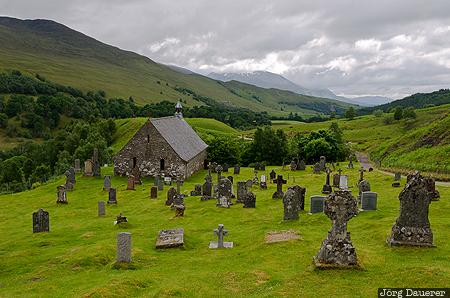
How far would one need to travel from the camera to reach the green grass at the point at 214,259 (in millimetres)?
12305

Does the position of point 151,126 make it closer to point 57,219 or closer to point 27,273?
point 57,219

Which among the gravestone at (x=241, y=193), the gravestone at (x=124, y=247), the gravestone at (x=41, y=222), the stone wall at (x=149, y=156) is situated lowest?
the gravestone at (x=41, y=222)

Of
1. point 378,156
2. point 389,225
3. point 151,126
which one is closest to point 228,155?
A: point 151,126

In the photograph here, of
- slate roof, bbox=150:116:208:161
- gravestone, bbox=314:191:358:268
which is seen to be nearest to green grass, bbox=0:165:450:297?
gravestone, bbox=314:191:358:268

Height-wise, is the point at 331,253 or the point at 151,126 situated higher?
the point at 151,126

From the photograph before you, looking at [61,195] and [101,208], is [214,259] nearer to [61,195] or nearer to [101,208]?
[101,208]

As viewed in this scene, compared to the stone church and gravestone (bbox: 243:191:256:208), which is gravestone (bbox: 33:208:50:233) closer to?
gravestone (bbox: 243:191:256:208)

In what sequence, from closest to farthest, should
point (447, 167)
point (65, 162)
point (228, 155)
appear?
1. point (447, 167)
2. point (228, 155)
3. point (65, 162)

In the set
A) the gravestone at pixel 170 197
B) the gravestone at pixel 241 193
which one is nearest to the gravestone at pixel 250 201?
the gravestone at pixel 241 193

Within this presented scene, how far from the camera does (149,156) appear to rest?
1928 inches

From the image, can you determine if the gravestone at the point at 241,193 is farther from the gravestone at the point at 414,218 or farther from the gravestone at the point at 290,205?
the gravestone at the point at 414,218

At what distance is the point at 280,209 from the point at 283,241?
8.72 meters

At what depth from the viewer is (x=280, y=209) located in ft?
84.4

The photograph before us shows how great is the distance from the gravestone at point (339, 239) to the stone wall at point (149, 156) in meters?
35.0
